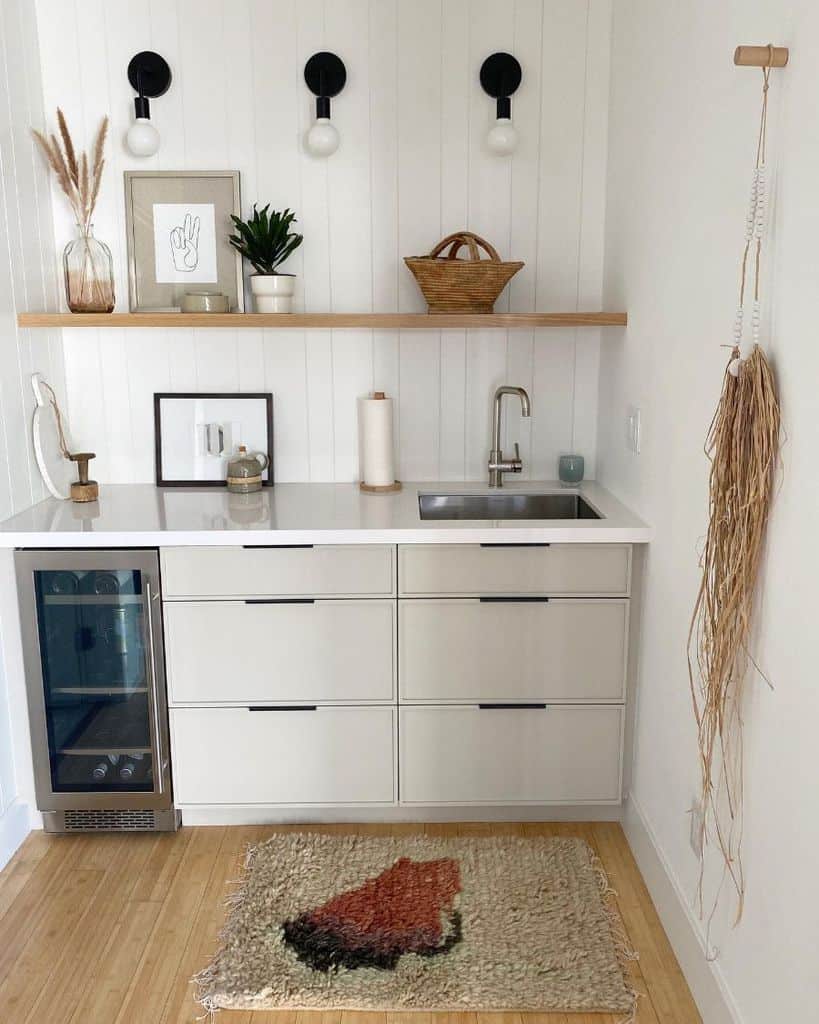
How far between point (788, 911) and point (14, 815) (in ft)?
6.43

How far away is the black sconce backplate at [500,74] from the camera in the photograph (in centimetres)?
277

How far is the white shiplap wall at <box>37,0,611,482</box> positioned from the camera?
9.12 feet

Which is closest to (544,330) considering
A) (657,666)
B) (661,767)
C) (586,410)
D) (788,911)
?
(586,410)

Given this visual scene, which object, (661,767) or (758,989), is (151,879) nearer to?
(661,767)

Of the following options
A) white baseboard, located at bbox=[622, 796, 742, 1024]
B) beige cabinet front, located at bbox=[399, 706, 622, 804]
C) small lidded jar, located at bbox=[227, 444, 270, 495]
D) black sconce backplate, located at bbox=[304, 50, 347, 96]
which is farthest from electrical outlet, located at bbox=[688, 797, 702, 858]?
black sconce backplate, located at bbox=[304, 50, 347, 96]

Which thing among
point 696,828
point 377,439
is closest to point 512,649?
point 696,828

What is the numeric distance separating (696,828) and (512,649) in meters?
0.68

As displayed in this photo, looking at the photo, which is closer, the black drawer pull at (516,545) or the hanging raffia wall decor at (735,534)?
the hanging raffia wall decor at (735,534)

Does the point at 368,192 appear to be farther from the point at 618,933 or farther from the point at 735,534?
the point at 618,933

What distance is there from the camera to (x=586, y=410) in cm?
303

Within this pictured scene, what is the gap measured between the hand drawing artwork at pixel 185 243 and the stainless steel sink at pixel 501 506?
0.98 metres

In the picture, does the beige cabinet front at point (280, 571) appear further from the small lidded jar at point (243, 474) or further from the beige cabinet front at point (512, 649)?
the small lidded jar at point (243, 474)

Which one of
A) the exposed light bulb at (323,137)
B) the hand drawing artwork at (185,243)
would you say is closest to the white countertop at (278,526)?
the hand drawing artwork at (185,243)

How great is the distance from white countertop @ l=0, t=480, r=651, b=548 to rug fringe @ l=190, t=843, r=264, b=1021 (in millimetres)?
839
